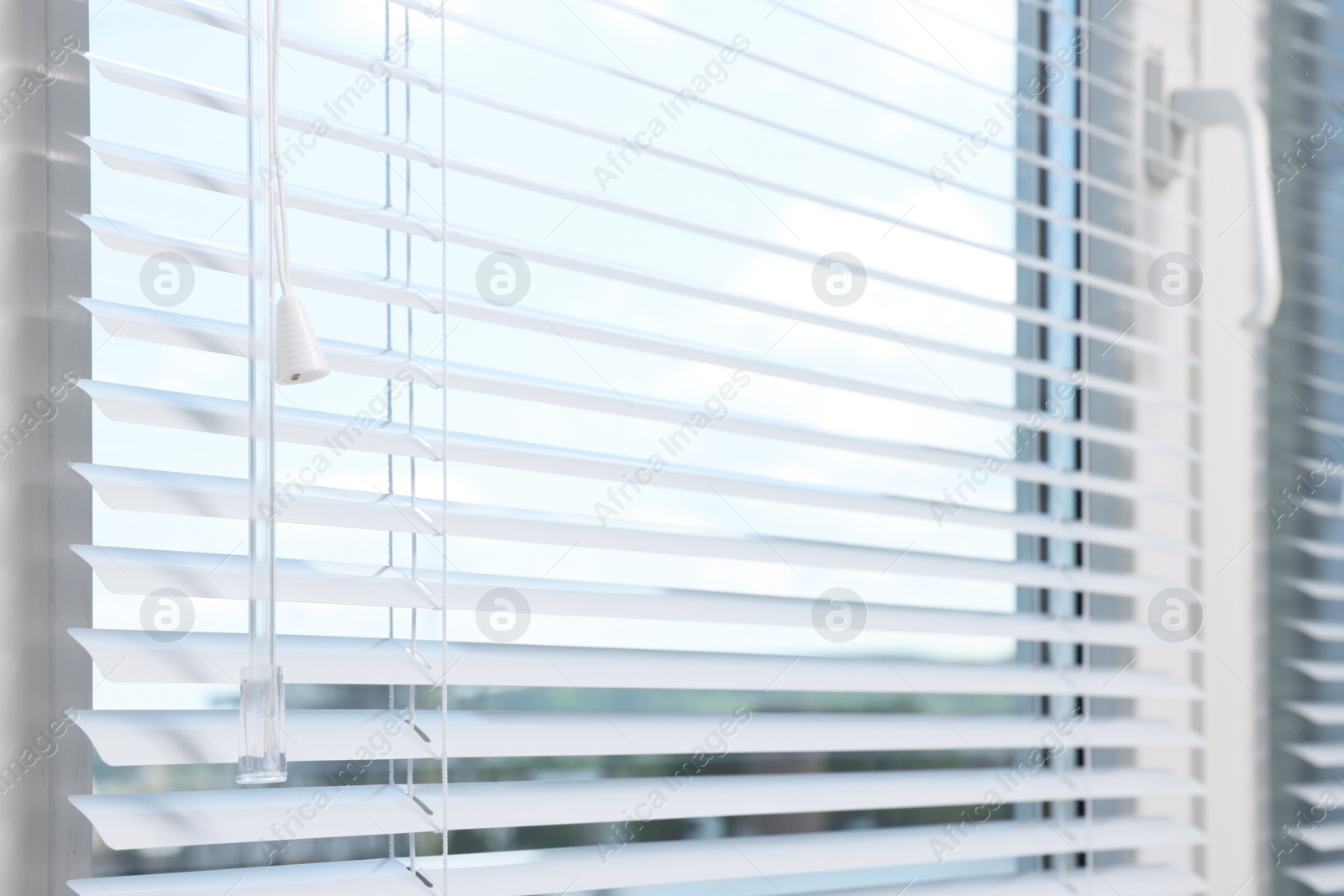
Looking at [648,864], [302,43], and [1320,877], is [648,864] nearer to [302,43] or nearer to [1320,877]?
[302,43]

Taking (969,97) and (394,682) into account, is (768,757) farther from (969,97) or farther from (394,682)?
(969,97)

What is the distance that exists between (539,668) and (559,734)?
4cm

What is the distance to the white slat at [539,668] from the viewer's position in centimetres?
52

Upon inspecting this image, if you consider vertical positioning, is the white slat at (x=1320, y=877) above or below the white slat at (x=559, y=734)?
below

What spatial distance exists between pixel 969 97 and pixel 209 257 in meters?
0.66

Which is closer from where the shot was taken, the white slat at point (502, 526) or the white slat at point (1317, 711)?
the white slat at point (502, 526)

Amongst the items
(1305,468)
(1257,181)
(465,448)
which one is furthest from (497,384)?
(1305,468)

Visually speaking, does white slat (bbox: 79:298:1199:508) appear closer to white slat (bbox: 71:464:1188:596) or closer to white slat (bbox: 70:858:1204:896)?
white slat (bbox: 71:464:1188:596)

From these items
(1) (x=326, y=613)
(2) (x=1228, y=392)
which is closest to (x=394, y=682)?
(1) (x=326, y=613)

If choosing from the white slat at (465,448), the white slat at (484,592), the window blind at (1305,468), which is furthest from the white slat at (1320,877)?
the white slat at (465,448)

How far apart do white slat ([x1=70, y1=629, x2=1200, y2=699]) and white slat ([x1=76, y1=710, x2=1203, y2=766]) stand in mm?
25

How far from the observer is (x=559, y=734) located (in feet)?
2.11

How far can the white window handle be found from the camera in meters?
1.02

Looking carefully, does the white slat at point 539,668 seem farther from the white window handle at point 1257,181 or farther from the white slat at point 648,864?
the white window handle at point 1257,181
